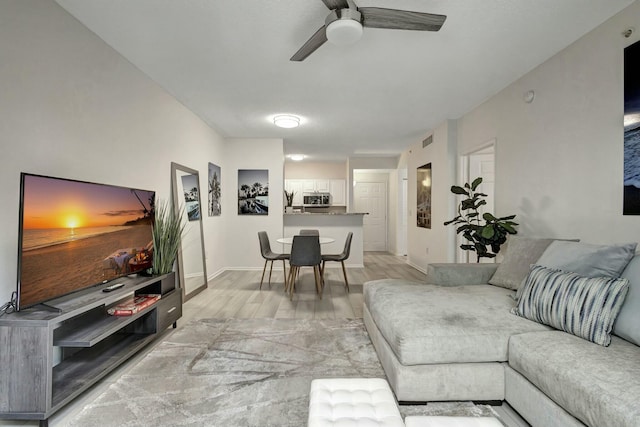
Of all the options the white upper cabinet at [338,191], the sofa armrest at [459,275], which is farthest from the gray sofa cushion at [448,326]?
the white upper cabinet at [338,191]

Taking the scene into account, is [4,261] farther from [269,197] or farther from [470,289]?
[269,197]

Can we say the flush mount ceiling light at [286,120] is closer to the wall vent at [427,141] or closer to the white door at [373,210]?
the wall vent at [427,141]

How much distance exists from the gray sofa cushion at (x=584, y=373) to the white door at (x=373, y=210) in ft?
24.2

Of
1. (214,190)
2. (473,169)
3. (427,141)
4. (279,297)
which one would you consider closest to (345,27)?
(279,297)

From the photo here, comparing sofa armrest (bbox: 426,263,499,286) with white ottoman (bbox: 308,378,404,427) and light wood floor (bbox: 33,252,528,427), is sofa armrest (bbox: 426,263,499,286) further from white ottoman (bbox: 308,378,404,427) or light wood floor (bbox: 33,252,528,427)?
white ottoman (bbox: 308,378,404,427)

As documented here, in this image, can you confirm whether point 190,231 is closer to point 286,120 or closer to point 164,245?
point 164,245

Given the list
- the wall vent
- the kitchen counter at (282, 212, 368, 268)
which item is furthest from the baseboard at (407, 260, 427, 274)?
the wall vent

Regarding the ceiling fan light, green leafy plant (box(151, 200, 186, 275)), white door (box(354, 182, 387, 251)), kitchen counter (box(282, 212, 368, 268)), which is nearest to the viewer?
the ceiling fan light

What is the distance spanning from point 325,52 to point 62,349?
3.03 metres

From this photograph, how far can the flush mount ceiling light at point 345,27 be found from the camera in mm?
1855

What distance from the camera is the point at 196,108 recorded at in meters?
4.25

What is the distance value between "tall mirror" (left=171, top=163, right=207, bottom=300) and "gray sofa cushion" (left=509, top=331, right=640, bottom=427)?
11.6 feet

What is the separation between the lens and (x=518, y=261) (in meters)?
2.61

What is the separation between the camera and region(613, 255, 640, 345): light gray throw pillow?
152 cm
